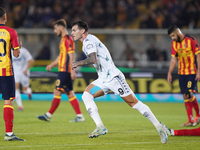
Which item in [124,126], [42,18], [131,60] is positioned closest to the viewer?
[124,126]

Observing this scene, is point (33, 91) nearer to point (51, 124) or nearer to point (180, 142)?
point (51, 124)

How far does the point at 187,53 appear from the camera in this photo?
8.35m

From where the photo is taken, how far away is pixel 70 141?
6.04 metres

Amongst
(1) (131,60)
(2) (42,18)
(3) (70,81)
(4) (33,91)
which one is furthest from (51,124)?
(2) (42,18)

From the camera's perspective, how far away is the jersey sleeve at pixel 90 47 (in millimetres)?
5891

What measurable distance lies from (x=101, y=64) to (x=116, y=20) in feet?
48.8

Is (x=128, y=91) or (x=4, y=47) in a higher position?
(x=4, y=47)

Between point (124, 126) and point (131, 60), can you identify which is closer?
point (124, 126)

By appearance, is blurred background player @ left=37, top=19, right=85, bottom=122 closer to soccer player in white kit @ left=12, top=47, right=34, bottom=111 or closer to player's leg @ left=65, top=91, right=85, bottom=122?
player's leg @ left=65, top=91, right=85, bottom=122

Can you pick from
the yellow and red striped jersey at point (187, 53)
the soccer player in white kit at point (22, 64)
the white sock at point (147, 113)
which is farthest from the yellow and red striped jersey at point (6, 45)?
the soccer player in white kit at point (22, 64)

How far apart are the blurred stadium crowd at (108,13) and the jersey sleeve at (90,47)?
13.9m

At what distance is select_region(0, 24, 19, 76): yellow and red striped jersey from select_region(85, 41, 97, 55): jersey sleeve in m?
1.17

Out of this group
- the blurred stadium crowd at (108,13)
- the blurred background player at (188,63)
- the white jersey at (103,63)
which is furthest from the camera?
the blurred stadium crowd at (108,13)

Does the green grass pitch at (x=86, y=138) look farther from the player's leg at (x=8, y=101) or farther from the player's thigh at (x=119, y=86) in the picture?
the player's thigh at (x=119, y=86)
